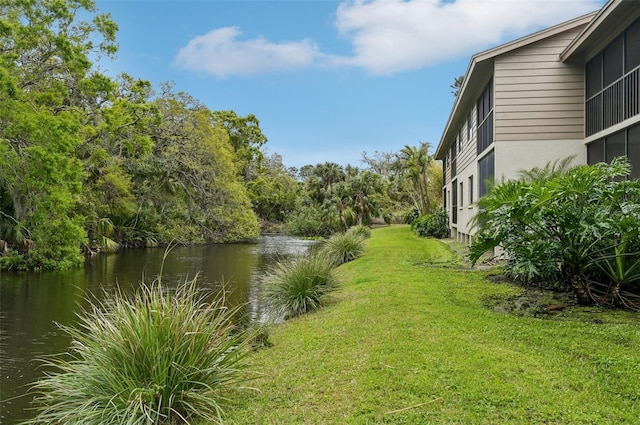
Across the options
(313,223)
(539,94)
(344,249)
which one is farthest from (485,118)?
(313,223)

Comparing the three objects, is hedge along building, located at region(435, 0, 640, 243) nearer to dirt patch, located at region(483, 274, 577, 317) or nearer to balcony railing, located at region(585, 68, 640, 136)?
balcony railing, located at region(585, 68, 640, 136)

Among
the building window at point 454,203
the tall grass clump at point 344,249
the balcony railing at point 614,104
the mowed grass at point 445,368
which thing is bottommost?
the mowed grass at point 445,368

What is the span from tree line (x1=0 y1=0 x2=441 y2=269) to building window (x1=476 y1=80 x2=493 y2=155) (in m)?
14.4

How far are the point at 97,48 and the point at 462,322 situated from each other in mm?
20969

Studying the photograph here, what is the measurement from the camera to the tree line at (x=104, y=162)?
16.9 m

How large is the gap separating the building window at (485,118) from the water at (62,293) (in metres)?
8.21

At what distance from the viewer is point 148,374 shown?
3.99 meters

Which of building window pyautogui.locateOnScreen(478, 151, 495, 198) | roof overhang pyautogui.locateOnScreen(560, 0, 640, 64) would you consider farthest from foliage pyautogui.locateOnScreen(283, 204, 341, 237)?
roof overhang pyautogui.locateOnScreen(560, 0, 640, 64)

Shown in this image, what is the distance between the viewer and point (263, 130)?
148ft

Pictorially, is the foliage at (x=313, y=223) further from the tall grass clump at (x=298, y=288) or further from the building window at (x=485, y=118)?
the tall grass clump at (x=298, y=288)

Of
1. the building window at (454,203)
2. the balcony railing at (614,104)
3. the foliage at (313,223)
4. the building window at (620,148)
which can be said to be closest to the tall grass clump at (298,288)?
the building window at (620,148)

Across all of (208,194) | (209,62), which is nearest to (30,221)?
(208,194)

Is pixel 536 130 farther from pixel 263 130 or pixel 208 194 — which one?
pixel 263 130

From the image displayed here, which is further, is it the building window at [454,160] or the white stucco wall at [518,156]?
the building window at [454,160]
